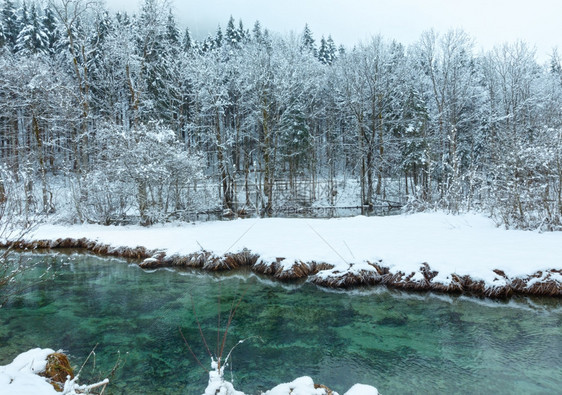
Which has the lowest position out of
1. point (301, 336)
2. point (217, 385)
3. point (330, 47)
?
point (301, 336)

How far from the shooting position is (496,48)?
2650 centimetres

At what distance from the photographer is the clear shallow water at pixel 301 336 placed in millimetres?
4961

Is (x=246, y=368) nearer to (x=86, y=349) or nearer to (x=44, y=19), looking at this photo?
(x=86, y=349)

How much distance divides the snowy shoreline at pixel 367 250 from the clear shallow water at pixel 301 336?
0.51 m

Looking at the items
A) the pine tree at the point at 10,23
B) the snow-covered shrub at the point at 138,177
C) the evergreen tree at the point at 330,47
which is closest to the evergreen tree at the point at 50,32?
the pine tree at the point at 10,23

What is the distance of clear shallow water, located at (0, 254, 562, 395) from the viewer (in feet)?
16.3

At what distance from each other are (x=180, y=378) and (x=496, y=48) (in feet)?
106

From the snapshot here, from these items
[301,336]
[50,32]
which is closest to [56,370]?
[301,336]

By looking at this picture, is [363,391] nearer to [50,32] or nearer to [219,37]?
[50,32]

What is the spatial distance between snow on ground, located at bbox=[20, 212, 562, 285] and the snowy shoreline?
0.02 metres

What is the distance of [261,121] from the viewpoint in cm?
2100

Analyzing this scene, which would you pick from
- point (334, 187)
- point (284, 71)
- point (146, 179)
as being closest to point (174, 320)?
point (146, 179)

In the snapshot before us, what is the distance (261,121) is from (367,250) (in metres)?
13.4

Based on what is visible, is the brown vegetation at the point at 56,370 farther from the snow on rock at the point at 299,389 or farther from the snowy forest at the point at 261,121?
the snowy forest at the point at 261,121
